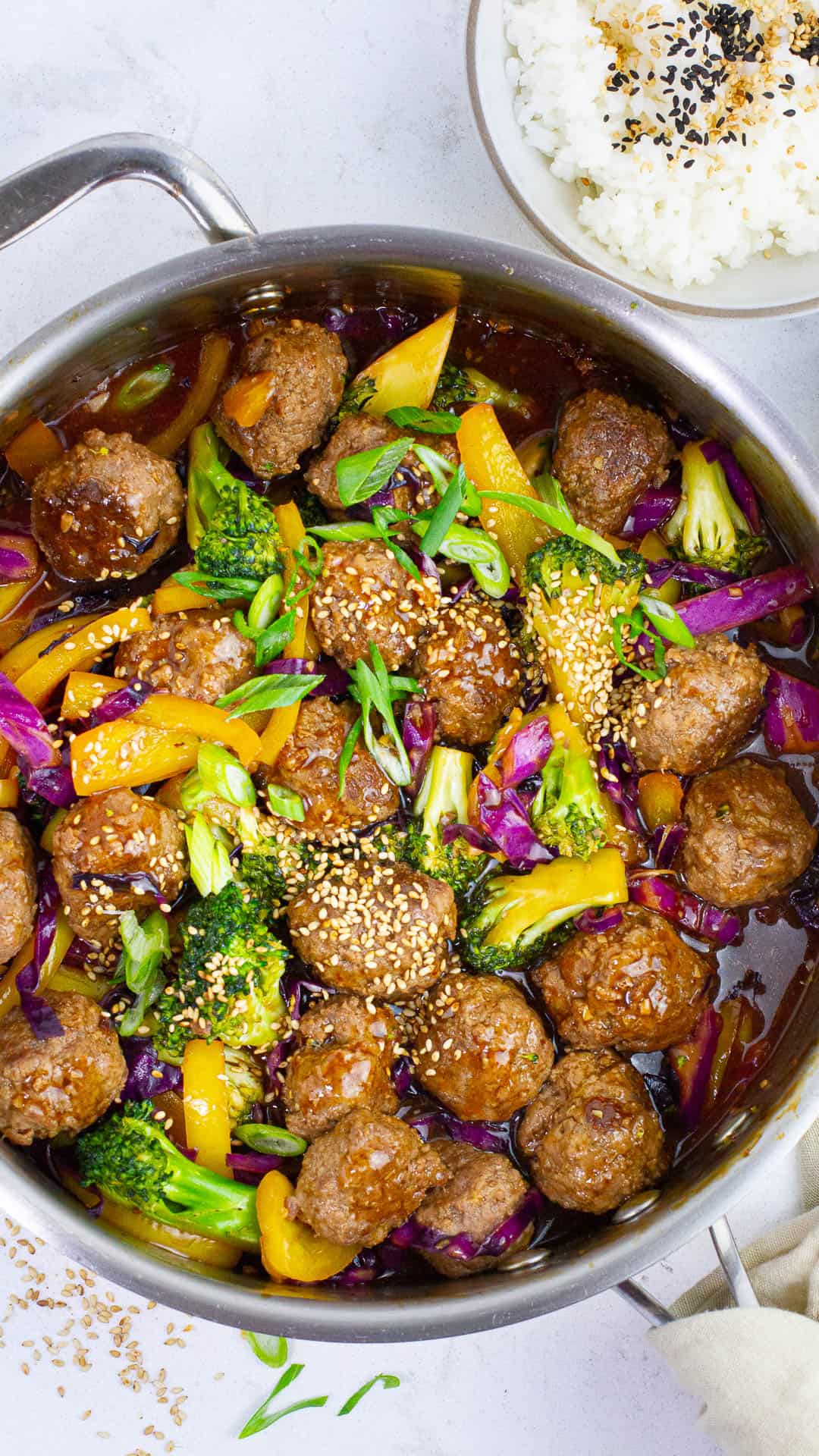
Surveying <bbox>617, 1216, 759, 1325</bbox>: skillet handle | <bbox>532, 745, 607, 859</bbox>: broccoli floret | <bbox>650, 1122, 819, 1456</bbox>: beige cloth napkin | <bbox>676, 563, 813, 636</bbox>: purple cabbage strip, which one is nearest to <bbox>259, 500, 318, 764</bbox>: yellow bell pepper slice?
<bbox>532, 745, 607, 859</bbox>: broccoli floret

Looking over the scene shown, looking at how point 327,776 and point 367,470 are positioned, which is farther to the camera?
point 327,776

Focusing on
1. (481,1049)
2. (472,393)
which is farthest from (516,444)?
(481,1049)

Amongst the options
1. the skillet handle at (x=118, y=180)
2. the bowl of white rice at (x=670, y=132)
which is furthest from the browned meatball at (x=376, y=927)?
the bowl of white rice at (x=670, y=132)

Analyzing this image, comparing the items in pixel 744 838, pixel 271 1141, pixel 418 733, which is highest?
pixel 418 733

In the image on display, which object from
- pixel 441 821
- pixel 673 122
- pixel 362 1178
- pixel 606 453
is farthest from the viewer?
pixel 673 122

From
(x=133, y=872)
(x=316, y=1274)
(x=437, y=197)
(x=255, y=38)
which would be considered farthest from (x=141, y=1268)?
(x=255, y=38)

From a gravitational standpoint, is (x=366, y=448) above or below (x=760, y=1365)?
above

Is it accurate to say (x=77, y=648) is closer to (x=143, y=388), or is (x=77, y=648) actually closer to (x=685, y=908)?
(x=143, y=388)
